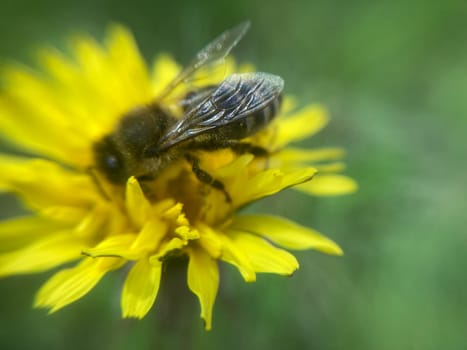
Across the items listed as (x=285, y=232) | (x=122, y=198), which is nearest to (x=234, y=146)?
(x=285, y=232)

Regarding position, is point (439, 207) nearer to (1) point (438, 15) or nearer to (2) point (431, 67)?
(2) point (431, 67)

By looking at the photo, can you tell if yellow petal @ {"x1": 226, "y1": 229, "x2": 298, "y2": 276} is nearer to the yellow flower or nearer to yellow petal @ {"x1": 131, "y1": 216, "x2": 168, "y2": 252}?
the yellow flower

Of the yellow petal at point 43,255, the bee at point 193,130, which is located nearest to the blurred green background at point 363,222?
the yellow petal at point 43,255

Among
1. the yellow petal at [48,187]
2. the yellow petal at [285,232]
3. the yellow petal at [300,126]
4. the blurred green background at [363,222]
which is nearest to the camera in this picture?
the yellow petal at [285,232]

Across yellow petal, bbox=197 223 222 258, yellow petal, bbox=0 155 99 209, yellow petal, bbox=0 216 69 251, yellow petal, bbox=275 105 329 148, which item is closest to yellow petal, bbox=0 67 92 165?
yellow petal, bbox=0 155 99 209

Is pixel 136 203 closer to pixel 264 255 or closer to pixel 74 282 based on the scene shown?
pixel 74 282

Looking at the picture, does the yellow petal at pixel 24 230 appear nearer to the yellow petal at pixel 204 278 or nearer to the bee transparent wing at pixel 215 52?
the yellow petal at pixel 204 278

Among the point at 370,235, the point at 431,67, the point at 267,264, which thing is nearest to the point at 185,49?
the point at 431,67

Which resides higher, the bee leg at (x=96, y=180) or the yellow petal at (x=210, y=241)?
the bee leg at (x=96, y=180)
